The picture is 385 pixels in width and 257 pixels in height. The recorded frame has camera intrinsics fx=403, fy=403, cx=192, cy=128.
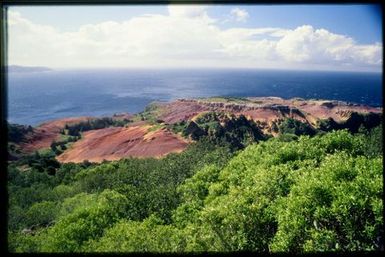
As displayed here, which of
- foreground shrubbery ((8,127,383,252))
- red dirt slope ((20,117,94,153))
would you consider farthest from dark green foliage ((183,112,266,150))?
foreground shrubbery ((8,127,383,252))

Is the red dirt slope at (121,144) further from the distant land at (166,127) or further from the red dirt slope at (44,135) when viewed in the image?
the red dirt slope at (44,135)

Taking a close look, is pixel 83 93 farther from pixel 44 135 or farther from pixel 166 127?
pixel 166 127

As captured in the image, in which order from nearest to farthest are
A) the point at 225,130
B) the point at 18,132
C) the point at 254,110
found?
the point at 18,132, the point at 225,130, the point at 254,110

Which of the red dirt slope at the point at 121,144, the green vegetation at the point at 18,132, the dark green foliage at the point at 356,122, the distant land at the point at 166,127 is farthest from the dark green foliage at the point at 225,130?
the green vegetation at the point at 18,132

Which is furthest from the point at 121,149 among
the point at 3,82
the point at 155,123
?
the point at 3,82

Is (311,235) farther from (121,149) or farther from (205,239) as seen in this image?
(121,149)

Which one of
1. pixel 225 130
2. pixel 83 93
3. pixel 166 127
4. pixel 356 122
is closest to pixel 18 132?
pixel 166 127

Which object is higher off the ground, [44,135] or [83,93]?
[83,93]
